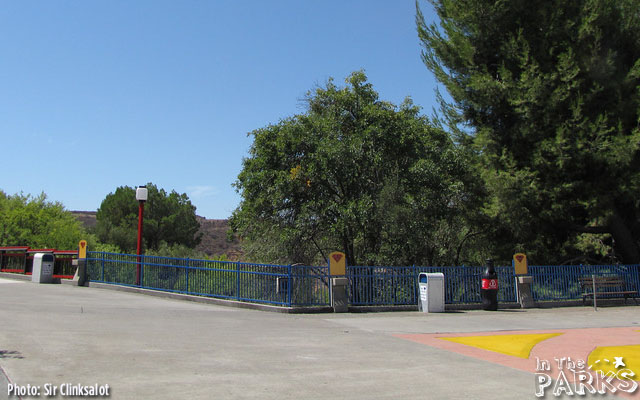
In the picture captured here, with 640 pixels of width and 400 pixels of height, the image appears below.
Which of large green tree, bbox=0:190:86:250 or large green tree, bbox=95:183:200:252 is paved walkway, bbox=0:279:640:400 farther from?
large green tree, bbox=95:183:200:252

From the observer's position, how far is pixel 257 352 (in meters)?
8.61

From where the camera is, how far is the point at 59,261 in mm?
22734

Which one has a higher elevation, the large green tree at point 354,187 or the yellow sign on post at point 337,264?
the large green tree at point 354,187

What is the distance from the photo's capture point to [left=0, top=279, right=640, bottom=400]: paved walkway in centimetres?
632

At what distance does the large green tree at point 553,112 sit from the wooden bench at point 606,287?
3386 mm

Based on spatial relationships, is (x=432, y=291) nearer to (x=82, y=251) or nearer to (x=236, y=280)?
(x=236, y=280)

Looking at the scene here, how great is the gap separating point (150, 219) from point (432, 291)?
57.4 metres

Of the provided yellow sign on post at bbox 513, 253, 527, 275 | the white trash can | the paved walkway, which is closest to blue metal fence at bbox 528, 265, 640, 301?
yellow sign on post at bbox 513, 253, 527, 275

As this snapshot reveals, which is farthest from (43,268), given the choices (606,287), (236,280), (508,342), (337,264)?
(606,287)

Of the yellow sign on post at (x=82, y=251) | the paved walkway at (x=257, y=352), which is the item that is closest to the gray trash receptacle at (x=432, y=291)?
the paved walkway at (x=257, y=352)

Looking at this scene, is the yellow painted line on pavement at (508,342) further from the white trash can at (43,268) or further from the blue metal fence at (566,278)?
the white trash can at (43,268)

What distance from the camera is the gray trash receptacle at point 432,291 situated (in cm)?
1602

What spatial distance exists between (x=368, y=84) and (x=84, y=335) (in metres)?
18.2

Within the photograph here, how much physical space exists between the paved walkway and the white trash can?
7532mm
